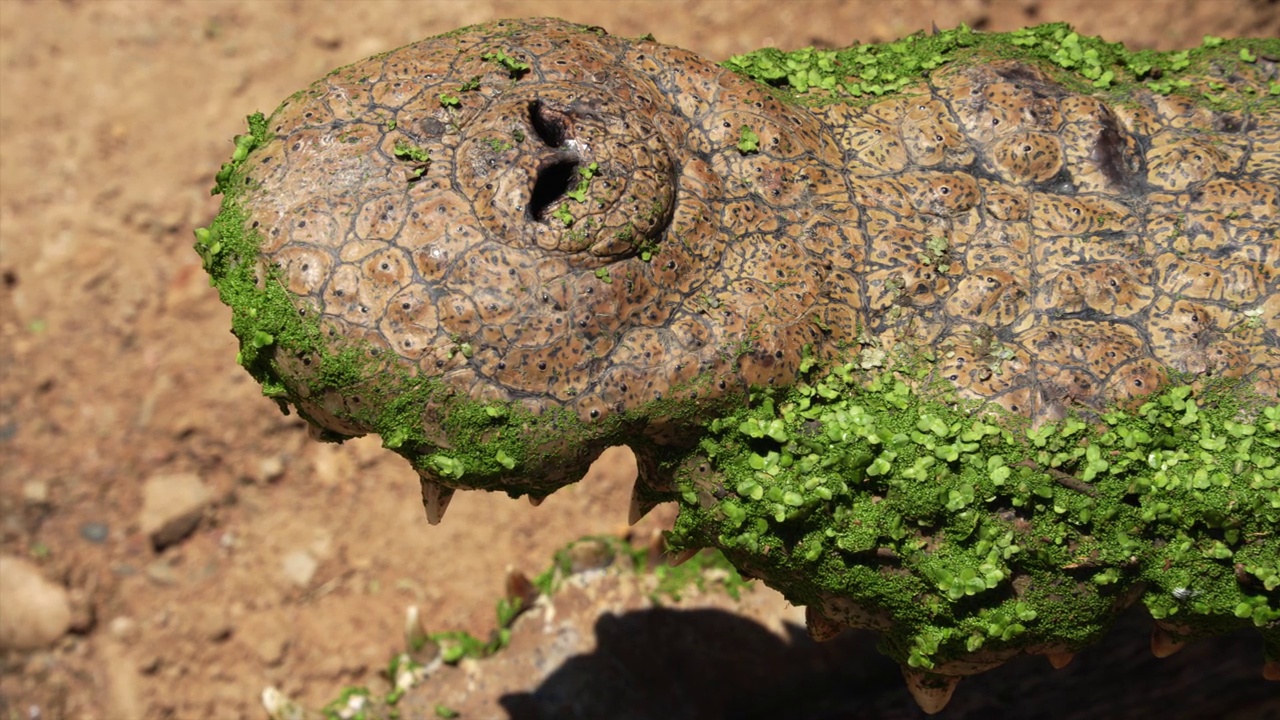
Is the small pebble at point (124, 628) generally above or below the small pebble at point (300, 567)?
below

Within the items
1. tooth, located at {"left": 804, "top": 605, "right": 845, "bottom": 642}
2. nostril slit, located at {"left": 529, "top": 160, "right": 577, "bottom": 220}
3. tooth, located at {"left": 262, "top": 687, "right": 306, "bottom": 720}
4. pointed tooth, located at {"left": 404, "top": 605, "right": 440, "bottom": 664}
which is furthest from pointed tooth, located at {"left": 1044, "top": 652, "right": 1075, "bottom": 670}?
tooth, located at {"left": 262, "top": 687, "right": 306, "bottom": 720}

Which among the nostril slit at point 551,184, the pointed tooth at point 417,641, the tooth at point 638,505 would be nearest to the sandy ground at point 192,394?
the pointed tooth at point 417,641

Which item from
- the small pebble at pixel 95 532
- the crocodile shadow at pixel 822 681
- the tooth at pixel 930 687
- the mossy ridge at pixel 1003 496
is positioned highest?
the mossy ridge at pixel 1003 496

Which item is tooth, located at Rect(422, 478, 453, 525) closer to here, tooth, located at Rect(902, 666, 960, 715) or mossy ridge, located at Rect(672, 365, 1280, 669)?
mossy ridge, located at Rect(672, 365, 1280, 669)

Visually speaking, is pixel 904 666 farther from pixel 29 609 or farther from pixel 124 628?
pixel 29 609

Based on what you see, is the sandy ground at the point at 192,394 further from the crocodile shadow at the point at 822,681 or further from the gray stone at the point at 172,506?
the crocodile shadow at the point at 822,681

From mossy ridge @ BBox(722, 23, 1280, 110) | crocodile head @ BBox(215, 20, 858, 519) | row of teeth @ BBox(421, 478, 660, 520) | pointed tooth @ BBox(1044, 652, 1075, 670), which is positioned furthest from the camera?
mossy ridge @ BBox(722, 23, 1280, 110)

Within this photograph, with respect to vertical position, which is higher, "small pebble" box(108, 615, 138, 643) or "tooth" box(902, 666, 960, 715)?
"tooth" box(902, 666, 960, 715)
